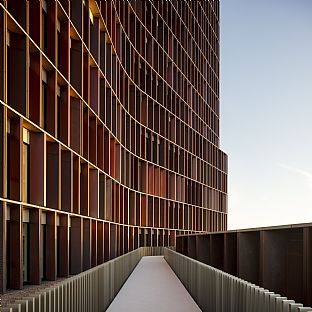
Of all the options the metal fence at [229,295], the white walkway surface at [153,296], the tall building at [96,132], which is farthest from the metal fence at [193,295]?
the tall building at [96,132]

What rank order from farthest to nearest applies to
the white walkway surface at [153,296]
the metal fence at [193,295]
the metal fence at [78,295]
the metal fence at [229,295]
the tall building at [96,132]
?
the tall building at [96,132], the white walkway surface at [153,296], the metal fence at [78,295], the metal fence at [193,295], the metal fence at [229,295]

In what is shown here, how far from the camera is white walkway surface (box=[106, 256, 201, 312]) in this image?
16.5m

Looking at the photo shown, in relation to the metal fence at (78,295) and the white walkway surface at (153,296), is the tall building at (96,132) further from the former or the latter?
the white walkway surface at (153,296)

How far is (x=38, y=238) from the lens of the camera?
18.4 meters

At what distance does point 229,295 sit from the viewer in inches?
389

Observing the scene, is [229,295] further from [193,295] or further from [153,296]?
[153,296]

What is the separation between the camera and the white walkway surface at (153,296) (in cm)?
1653

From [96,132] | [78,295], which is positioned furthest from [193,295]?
[96,132]

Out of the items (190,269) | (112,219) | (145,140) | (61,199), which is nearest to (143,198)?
(145,140)

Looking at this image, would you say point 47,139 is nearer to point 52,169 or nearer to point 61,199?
point 52,169

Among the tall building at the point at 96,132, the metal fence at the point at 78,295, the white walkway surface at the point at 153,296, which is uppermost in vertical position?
the tall building at the point at 96,132

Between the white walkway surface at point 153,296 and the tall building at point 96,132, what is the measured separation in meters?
2.29

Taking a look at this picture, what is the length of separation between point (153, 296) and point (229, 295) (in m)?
10.0

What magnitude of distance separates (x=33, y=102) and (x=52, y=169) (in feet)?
10.4
